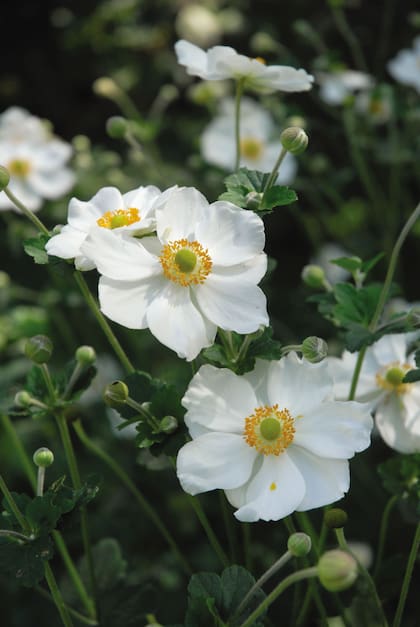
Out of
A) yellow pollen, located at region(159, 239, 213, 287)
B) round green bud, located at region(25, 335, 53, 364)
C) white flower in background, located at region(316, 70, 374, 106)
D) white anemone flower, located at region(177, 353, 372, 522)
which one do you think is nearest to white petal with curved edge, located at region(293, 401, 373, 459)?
white anemone flower, located at region(177, 353, 372, 522)

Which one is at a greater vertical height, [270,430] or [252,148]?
[270,430]

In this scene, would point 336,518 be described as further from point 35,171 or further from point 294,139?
point 35,171

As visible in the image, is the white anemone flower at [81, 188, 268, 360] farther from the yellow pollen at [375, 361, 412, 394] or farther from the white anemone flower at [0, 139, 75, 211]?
the white anemone flower at [0, 139, 75, 211]

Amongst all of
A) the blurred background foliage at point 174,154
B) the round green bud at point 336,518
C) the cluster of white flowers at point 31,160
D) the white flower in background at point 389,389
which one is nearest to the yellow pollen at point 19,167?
the cluster of white flowers at point 31,160

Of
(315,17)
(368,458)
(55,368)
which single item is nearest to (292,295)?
(368,458)

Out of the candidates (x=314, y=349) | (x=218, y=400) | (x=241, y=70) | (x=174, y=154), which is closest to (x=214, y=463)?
(x=218, y=400)
